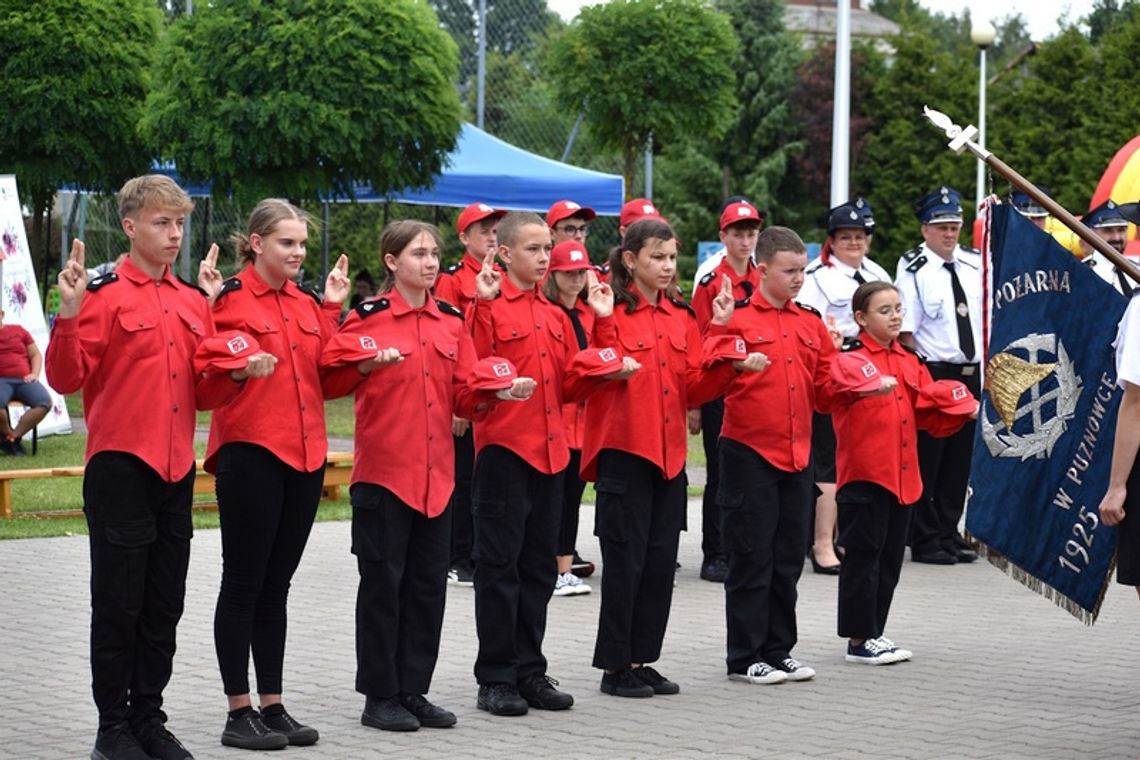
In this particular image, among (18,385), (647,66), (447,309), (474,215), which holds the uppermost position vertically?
(647,66)

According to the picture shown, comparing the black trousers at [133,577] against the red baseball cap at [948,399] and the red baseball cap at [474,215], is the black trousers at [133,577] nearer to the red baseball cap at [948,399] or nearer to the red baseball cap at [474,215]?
the red baseball cap at [948,399]

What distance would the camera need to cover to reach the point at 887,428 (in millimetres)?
8539

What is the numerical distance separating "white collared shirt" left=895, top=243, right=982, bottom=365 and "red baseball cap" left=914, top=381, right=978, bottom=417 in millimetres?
3061

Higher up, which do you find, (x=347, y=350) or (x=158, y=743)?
(x=347, y=350)

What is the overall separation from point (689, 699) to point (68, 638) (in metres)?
3.21

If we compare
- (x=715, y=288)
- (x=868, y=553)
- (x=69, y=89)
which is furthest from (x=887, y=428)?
(x=69, y=89)

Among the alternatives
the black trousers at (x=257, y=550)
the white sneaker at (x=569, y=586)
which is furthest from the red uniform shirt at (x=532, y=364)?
the white sneaker at (x=569, y=586)

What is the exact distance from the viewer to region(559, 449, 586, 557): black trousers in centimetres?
1027

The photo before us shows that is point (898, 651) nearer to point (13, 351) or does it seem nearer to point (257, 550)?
point (257, 550)

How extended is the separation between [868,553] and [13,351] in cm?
1042

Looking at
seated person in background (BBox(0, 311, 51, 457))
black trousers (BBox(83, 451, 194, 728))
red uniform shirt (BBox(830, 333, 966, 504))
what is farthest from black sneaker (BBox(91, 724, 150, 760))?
seated person in background (BBox(0, 311, 51, 457))

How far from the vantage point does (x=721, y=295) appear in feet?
25.7

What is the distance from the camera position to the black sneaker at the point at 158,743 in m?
6.32

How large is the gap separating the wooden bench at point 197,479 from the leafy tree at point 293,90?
6.95 metres
